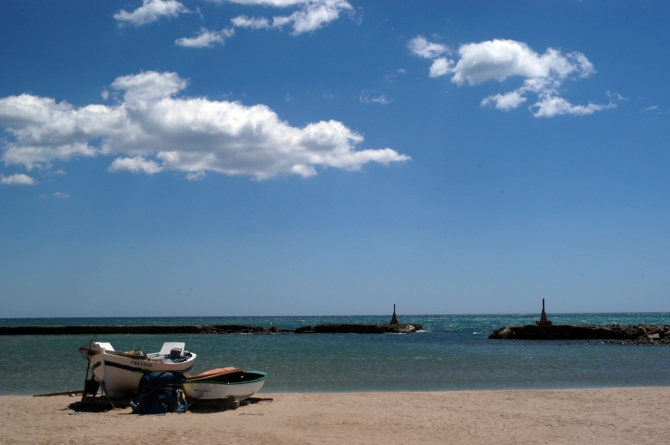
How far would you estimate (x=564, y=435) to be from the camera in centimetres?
1170

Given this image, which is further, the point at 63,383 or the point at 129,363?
the point at 63,383

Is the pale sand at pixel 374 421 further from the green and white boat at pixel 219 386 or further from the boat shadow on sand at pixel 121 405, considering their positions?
the green and white boat at pixel 219 386

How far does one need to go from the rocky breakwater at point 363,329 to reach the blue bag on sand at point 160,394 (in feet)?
182

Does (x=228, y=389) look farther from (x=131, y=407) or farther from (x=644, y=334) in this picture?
(x=644, y=334)

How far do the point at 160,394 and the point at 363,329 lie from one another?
190 feet

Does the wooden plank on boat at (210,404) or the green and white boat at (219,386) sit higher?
the green and white boat at (219,386)

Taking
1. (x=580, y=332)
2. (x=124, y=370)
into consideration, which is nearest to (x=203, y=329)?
(x=580, y=332)

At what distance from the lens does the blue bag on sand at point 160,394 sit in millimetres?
13828

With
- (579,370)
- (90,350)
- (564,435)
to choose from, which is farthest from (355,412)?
(579,370)

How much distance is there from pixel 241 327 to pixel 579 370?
5407 centimetres

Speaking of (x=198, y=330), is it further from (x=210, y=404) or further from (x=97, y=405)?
(x=210, y=404)

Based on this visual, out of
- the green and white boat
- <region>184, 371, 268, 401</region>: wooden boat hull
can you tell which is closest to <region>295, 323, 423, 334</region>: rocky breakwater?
the green and white boat

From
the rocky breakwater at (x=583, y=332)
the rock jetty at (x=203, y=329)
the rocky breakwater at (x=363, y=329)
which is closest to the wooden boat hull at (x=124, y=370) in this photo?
the rocky breakwater at (x=583, y=332)

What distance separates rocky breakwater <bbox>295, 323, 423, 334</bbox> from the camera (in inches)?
2707
